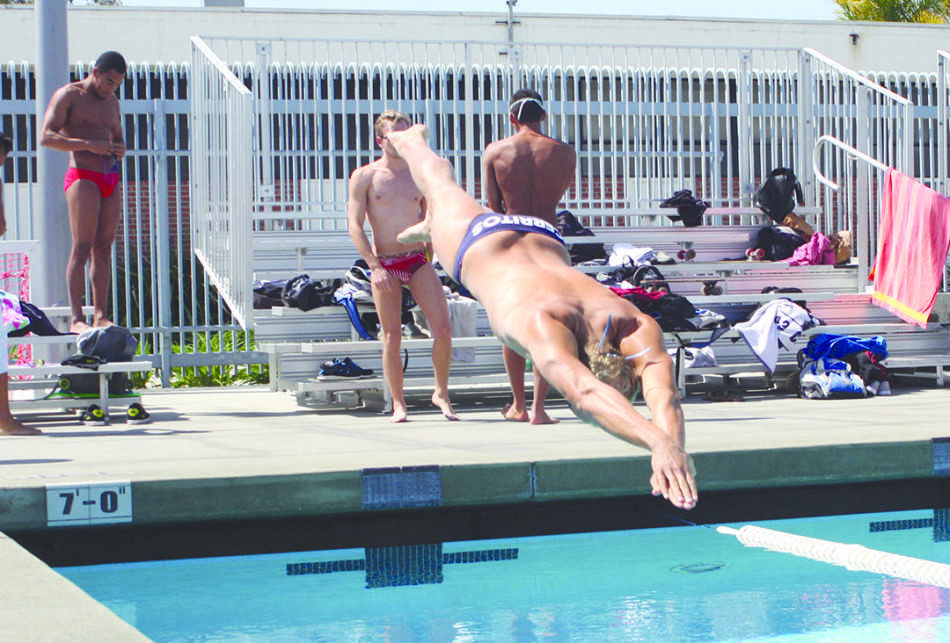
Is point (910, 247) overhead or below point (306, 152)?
below

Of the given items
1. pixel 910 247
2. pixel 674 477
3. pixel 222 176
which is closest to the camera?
pixel 674 477

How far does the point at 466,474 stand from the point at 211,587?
46.2 inches

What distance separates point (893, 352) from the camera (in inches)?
408

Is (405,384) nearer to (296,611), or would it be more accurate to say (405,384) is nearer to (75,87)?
(75,87)

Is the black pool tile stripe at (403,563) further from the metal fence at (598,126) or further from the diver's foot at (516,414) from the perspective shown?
the metal fence at (598,126)

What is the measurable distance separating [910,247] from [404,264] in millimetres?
5123

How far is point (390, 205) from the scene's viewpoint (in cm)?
795

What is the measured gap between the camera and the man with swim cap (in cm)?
338

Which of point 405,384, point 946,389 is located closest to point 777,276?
point 946,389

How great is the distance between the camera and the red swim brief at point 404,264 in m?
7.82

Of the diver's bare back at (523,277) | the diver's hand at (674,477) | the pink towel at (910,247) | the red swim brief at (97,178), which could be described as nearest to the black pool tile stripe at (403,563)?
the diver's bare back at (523,277)

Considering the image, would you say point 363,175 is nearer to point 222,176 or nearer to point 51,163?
point 51,163

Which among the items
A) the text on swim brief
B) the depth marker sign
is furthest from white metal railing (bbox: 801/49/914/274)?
the depth marker sign

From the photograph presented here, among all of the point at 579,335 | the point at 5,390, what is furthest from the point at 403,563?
the point at 5,390
